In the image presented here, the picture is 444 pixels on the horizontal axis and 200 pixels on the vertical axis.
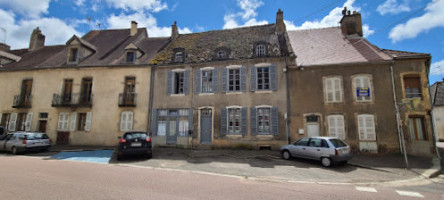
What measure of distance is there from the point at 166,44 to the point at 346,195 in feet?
53.5

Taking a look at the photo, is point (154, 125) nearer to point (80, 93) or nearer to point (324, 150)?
point (80, 93)

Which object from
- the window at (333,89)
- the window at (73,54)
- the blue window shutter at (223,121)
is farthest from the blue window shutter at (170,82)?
the window at (333,89)

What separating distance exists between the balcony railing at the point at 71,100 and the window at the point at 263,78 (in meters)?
12.4

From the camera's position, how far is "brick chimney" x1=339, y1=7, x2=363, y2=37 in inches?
608

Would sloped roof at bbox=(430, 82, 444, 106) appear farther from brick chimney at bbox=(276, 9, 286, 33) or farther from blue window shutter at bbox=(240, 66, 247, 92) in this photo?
blue window shutter at bbox=(240, 66, 247, 92)

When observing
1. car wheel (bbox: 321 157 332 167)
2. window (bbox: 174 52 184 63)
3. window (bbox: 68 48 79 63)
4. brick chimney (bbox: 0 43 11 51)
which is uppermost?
brick chimney (bbox: 0 43 11 51)

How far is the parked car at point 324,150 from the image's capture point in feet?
27.1

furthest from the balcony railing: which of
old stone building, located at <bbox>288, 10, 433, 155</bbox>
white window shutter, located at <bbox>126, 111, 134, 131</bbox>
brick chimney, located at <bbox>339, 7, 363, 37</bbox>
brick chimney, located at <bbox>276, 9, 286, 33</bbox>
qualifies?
brick chimney, located at <bbox>339, 7, 363, 37</bbox>

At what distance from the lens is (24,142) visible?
1130cm

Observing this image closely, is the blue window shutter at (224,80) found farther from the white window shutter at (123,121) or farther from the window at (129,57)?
the white window shutter at (123,121)

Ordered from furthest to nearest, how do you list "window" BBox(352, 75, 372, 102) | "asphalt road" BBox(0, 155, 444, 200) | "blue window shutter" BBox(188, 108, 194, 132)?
"blue window shutter" BBox(188, 108, 194, 132) → "window" BBox(352, 75, 372, 102) → "asphalt road" BBox(0, 155, 444, 200)

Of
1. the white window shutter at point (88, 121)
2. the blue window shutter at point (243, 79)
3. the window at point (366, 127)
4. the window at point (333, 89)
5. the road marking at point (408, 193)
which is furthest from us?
the white window shutter at point (88, 121)

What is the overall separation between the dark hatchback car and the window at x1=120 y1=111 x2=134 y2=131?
16.7 feet

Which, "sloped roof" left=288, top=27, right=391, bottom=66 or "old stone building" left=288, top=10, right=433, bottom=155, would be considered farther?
"sloped roof" left=288, top=27, right=391, bottom=66
